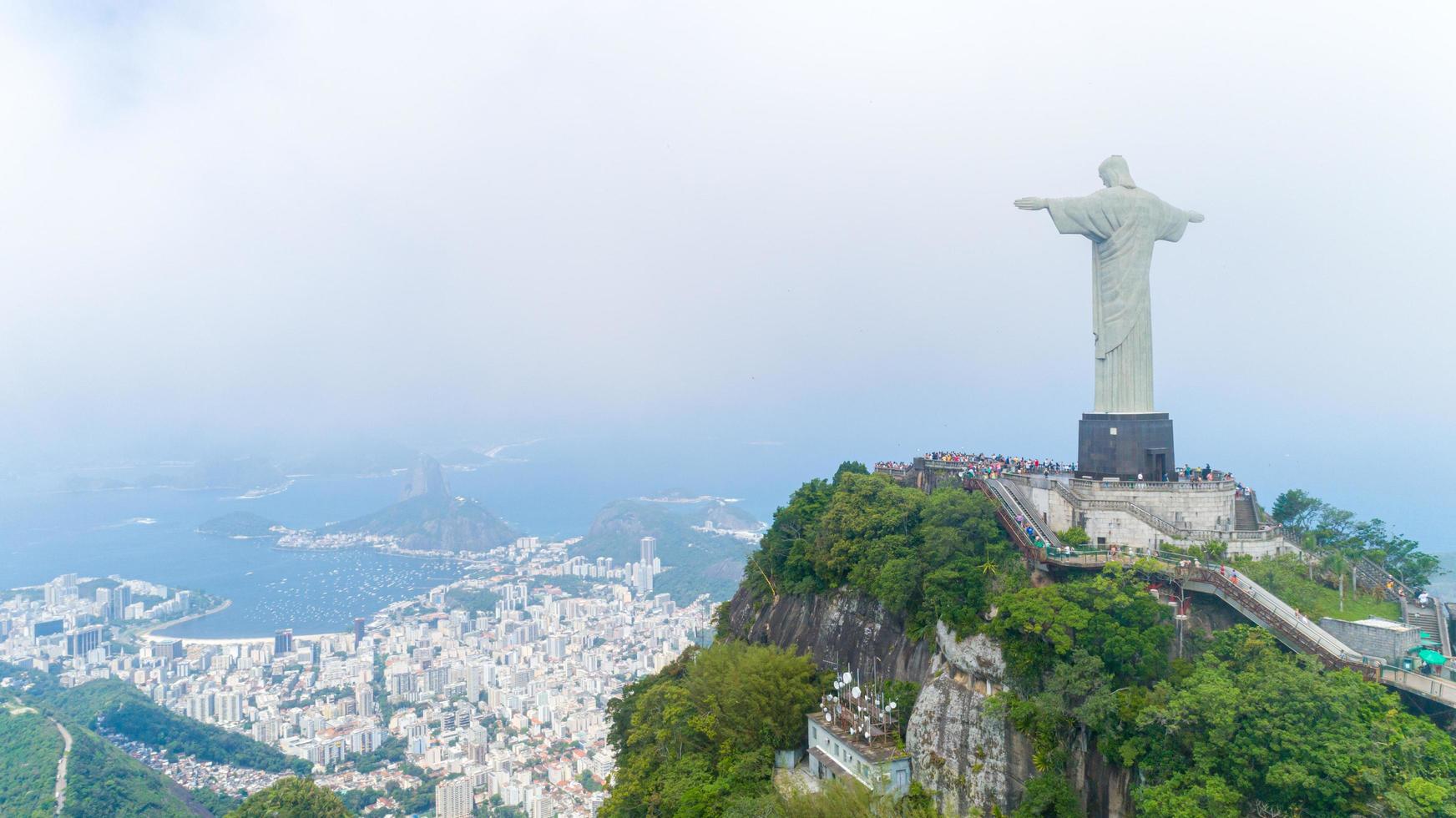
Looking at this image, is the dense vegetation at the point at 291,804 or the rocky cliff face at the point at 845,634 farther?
the dense vegetation at the point at 291,804

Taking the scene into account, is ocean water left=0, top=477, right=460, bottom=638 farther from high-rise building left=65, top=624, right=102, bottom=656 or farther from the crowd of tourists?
the crowd of tourists

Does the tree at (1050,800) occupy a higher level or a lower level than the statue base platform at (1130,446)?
lower

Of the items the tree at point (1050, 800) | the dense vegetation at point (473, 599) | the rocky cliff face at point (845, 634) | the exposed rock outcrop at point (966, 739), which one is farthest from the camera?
the dense vegetation at point (473, 599)

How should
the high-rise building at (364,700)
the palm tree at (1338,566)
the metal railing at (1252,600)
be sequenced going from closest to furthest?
the metal railing at (1252,600) < the palm tree at (1338,566) < the high-rise building at (364,700)

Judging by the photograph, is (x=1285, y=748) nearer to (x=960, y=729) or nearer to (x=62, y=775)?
(x=960, y=729)

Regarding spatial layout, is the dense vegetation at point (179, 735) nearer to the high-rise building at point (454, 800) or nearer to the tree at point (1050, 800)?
the high-rise building at point (454, 800)

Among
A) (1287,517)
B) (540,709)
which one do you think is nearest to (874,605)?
(1287,517)

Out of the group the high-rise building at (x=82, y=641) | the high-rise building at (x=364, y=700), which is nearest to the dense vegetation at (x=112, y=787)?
the high-rise building at (x=364, y=700)
